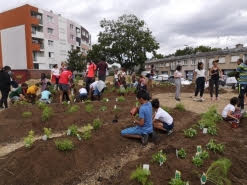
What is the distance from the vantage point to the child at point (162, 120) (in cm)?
530

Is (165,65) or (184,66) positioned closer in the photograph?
(184,66)

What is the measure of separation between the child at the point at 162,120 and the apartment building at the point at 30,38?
4034cm

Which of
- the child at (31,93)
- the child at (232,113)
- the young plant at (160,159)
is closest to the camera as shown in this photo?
the young plant at (160,159)

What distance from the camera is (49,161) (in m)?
3.66

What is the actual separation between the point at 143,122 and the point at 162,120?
2.73 feet

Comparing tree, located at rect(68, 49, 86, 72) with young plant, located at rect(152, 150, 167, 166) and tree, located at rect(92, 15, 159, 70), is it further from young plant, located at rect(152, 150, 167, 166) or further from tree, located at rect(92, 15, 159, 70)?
young plant, located at rect(152, 150, 167, 166)

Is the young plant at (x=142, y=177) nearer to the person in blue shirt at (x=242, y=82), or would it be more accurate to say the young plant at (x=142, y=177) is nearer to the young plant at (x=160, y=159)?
the young plant at (x=160, y=159)

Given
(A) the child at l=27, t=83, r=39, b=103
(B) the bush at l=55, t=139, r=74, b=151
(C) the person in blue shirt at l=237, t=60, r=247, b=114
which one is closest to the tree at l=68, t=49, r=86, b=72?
(A) the child at l=27, t=83, r=39, b=103

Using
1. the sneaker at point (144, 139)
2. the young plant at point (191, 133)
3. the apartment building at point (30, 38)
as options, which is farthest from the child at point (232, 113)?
the apartment building at point (30, 38)

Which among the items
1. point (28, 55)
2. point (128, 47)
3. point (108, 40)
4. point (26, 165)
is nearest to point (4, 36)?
point (28, 55)

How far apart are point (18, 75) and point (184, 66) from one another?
33.9 meters

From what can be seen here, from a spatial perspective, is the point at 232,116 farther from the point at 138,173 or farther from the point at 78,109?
the point at 78,109

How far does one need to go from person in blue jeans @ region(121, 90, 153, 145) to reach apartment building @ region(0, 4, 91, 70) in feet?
133

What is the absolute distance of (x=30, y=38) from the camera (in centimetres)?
4097
